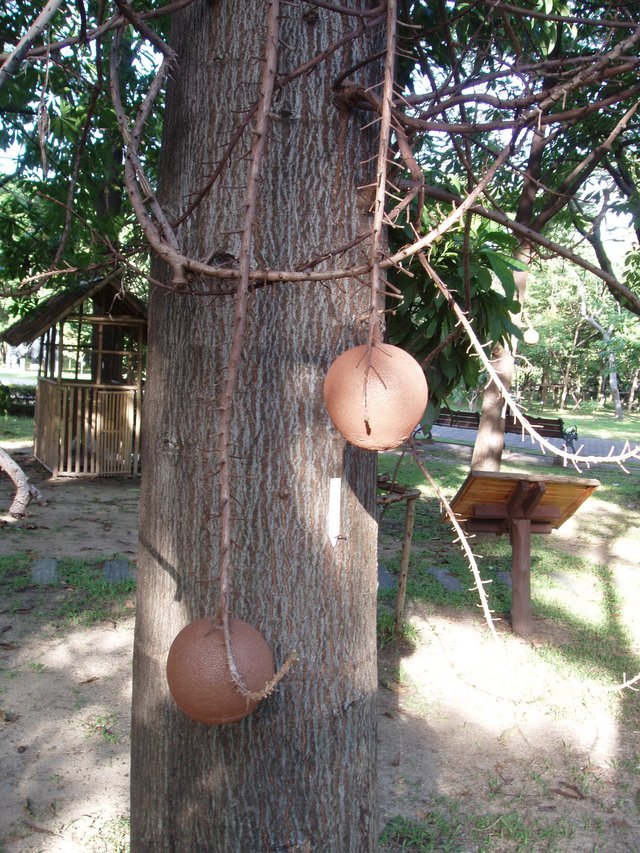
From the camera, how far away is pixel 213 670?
1.45 meters

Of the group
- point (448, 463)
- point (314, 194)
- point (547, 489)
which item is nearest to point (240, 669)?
point (314, 194)

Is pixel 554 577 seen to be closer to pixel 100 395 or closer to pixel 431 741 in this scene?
pixel 431 741

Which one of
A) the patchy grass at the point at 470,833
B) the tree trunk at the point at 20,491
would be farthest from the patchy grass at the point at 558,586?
the tree trunk at the point at 20,491

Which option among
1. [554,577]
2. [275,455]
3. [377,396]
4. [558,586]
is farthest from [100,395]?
[377,396]

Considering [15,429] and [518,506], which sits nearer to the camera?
[518,506]

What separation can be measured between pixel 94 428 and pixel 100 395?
1.90 ft

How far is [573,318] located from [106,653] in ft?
111

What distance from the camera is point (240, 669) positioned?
1.49m

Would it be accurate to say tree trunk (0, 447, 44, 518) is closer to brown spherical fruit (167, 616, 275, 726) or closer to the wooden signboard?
brown spherical fruit (167, 616, 275, 726)

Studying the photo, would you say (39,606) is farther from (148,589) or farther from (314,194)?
(314,194)

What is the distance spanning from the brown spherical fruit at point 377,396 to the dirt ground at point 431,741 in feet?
9.14

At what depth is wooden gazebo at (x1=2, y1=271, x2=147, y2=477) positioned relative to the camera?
462 inches

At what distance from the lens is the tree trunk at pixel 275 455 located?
6.48 feet

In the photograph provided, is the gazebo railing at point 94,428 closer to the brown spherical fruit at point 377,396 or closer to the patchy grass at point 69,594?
the patchy grass at point 69,594
